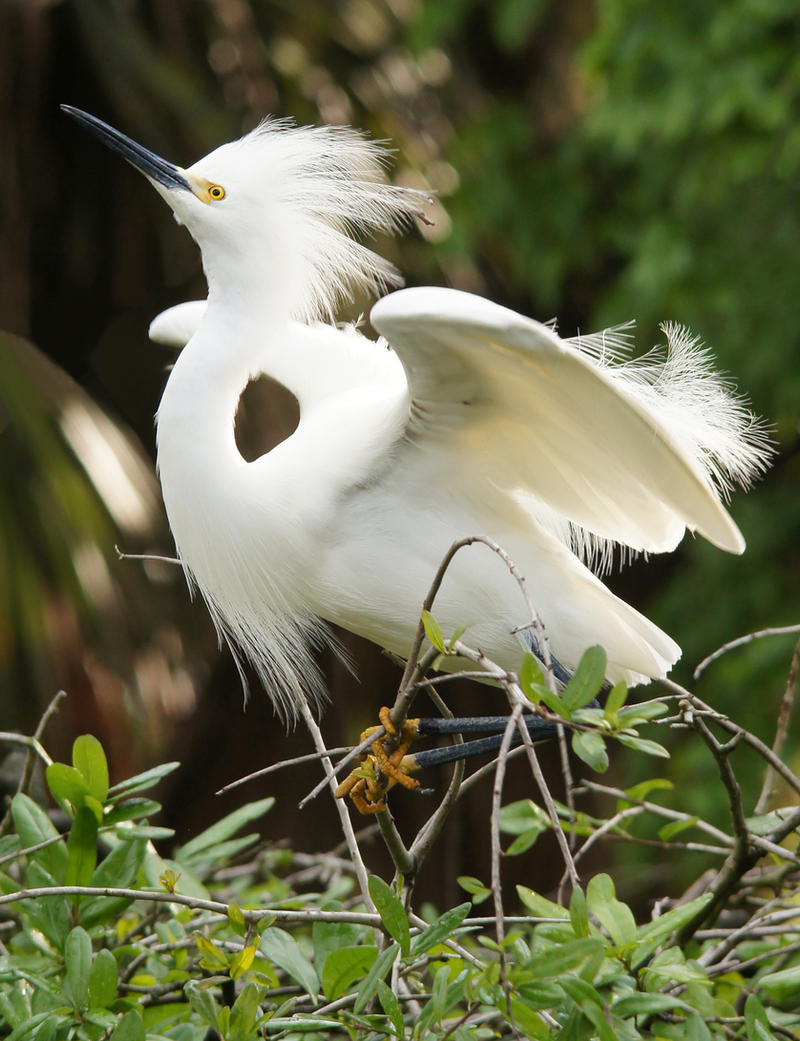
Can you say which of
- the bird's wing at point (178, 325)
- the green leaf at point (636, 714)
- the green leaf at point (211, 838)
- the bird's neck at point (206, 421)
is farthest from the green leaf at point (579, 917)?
the bird's wing at point (178, 325)

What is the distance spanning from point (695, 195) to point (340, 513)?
2.00 m

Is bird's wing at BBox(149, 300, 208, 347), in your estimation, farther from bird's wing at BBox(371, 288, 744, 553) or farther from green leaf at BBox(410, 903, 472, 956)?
green leaf at BBox(410, 903, 472, 956)

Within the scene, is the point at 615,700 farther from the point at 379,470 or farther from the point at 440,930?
the point at 379,470

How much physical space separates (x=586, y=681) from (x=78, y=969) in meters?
0.53

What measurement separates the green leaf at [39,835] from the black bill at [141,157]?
0.90 m

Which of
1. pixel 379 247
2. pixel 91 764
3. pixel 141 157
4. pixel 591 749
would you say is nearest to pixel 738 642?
pixel 591 749

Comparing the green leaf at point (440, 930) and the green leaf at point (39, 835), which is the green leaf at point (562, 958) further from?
the green leaf at point (39, 835)

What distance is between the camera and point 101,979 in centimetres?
122

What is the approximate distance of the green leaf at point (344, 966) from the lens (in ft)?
4.07

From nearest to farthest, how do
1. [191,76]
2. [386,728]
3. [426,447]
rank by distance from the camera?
[386,728], [426,447], [191,76]

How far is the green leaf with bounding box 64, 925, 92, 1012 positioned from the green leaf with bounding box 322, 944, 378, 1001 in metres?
0.22

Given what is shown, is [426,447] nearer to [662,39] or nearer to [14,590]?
[14,590]

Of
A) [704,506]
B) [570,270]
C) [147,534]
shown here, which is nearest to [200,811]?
[147,534]

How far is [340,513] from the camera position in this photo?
1.80m
